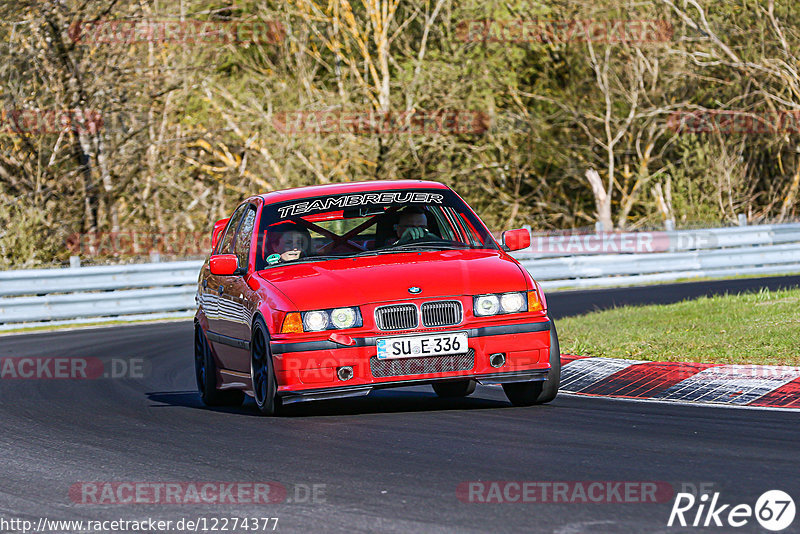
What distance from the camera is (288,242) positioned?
935cm

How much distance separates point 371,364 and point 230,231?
3.16 metres

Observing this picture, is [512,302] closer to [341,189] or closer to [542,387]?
[542,387]

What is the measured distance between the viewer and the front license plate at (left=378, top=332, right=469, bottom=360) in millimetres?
8086

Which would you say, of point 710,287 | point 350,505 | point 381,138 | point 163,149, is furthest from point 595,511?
point 381,138

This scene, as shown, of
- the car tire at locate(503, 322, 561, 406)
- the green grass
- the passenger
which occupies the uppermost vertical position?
the passenger

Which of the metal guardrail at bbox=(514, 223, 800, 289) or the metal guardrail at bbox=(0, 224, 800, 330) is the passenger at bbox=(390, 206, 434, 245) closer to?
the metal guardrail at bbox=(0, 224, 800, 330)

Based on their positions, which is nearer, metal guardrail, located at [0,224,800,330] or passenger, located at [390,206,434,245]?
passenger, located at [390,206,434,245]

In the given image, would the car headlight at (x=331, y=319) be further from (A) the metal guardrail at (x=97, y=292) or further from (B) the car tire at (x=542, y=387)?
(A) the metal guardrail at (x=97, y=292)

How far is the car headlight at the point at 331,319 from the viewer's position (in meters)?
8.16

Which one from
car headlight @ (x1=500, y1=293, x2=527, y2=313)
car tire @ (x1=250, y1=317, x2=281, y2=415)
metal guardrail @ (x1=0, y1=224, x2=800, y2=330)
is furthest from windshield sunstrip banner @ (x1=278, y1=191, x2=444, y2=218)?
metal guardrail @ (x1=0, y1=224, x2=800, y2=330)

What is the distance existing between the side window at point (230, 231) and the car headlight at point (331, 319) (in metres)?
2.29

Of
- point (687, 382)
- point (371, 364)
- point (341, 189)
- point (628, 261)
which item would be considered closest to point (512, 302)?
point (371, 364)

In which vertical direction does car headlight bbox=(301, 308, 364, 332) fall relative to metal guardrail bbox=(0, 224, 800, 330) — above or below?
above

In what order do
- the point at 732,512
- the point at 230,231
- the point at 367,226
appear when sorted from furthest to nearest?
the point at 230,231, the point at 367,226, the point at 732,512
